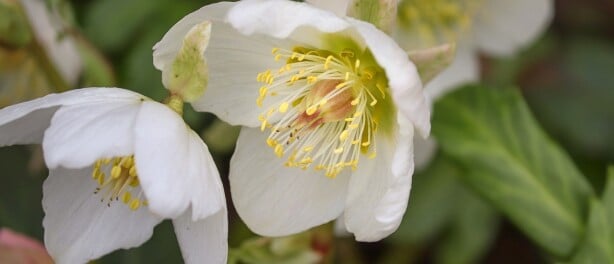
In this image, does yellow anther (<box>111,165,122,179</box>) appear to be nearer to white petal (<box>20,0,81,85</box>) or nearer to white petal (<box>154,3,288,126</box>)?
white petal (<box>154,3,288,126</box>)

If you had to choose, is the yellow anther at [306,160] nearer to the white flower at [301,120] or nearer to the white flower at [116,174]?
the white flower at [301,120]

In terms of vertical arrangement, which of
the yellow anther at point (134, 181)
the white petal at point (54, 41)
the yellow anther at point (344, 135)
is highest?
the yellow anther at point (344, 135)

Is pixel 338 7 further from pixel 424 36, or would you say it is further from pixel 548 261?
pixel 548 261

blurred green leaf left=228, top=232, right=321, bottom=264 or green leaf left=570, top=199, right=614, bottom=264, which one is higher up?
blurred green leaf left=228, top=232, right=321, bottom=264

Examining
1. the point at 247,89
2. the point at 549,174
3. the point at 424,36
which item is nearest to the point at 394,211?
the point at 247,89

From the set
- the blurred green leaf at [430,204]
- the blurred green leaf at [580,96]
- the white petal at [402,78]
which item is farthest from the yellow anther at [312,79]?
the blurred green leaf at [580,96]

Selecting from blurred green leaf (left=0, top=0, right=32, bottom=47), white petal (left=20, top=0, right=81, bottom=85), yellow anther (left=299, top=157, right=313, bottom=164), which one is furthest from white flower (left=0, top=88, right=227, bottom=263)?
white petal (left=20, top=0, right=81, bottom=85)

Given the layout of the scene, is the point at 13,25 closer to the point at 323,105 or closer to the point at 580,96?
the point at 323,105
